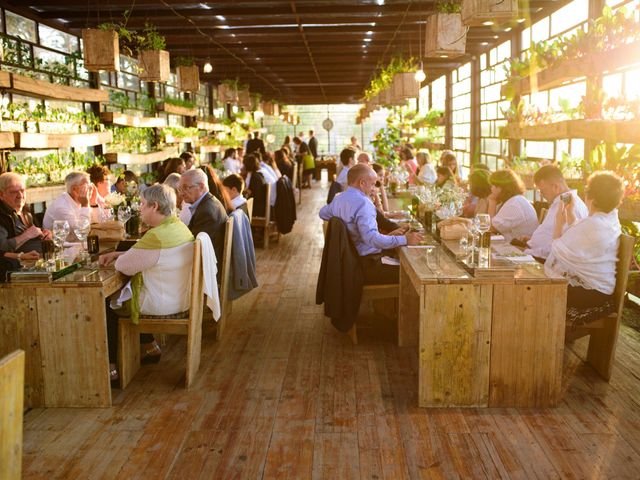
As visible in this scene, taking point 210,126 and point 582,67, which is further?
point 210,126

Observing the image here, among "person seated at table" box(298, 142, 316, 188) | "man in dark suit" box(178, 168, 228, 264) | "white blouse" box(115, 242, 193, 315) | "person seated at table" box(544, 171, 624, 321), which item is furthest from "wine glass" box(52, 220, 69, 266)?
"person seated at table" box(298, 142, 316, 188)

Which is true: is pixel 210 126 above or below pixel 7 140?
above

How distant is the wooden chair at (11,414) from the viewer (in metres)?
1.57

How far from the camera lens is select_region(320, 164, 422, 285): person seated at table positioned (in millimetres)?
4586

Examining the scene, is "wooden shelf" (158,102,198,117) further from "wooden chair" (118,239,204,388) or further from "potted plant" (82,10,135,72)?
"wooden chair" (118,239,204,388)

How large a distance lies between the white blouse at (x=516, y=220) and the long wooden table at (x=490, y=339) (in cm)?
178

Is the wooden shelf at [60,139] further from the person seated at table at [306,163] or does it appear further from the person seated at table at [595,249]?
the person seated at table at [306,163]

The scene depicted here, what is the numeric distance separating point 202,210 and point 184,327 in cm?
109

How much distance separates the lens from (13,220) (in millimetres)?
4633

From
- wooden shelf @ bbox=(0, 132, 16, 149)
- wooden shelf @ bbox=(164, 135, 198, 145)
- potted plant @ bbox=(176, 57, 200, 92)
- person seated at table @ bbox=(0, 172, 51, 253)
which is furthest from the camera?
wooden shelf @ bbox=(164, 135, 198, 145)

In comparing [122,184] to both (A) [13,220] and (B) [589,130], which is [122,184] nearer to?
(A) [13,220]

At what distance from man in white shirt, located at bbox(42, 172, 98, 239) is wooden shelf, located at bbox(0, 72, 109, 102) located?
1267mm

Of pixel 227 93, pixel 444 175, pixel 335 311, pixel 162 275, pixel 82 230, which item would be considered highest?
pixel 227 93

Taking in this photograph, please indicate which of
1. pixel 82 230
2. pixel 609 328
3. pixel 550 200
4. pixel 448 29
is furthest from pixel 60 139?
pixel 609 328
